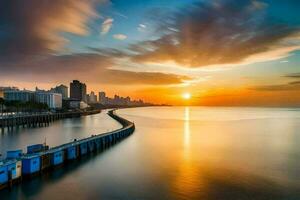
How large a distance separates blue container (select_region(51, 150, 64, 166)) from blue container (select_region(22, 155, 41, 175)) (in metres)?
3.79

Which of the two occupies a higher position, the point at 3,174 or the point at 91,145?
the point at 3,174

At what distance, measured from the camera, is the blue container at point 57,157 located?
33.8 meters

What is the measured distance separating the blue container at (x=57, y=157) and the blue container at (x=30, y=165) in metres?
3.79

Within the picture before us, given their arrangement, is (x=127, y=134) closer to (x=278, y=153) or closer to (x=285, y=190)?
(x=278, y=153)

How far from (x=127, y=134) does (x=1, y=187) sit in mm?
48969

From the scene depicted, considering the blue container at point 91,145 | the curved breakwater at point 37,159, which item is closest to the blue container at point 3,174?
the curved breakwater at point 37,159

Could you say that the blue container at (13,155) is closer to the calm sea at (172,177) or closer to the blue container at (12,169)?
the blue container at (12,169)

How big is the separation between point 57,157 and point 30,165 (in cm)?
592

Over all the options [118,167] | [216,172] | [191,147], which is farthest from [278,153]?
[118,167]

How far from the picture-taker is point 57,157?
3472 centimetres

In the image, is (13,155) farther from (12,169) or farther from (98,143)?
(98,143)

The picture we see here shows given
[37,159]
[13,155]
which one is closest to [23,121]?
[37,159]

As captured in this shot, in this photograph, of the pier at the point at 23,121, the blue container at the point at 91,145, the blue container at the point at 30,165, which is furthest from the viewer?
the pier at the point at 23,121

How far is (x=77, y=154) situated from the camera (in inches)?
1624
